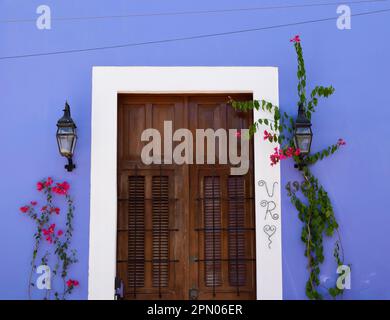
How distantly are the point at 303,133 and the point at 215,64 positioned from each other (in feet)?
3.41

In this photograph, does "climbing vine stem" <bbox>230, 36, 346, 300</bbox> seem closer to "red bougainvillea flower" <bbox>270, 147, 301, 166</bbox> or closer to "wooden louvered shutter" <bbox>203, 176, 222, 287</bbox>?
"red bougainvillea flower" <bbox>270, 147, 301, 166</bbox>

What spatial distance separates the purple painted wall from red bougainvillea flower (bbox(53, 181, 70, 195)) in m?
0.07

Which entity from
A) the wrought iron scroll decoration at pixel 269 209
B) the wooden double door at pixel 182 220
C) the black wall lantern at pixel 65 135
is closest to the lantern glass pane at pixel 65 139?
the black wall lantern at pixel 65 135

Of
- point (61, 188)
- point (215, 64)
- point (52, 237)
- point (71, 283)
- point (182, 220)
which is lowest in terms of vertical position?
point (71, 283)

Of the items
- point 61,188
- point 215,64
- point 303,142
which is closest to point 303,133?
point 303,142

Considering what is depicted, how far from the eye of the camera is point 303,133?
23.2 feet

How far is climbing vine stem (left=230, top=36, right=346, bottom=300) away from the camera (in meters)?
7.11

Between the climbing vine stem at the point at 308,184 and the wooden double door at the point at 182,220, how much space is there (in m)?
0.29

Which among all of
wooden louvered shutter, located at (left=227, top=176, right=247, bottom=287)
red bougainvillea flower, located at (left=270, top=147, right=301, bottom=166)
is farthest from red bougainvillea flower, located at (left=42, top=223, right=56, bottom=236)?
red bougainvillea flower, located at (left=270, top=147, right=301, bottom=166)

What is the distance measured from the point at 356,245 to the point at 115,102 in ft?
8.24

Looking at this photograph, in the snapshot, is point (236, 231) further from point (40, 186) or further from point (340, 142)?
point (40, 186)

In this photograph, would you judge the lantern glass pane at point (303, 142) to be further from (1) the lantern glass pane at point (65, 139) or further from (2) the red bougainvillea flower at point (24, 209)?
(2) the red bougainvillea flower at point (24, 209)

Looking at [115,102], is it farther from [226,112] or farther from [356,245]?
[356,245]
